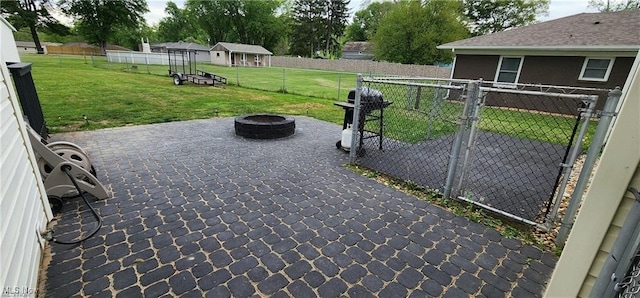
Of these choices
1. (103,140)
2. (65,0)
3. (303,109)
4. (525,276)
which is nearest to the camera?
(525,276)

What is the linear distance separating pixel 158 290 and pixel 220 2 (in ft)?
179

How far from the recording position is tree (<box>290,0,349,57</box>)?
154 ft

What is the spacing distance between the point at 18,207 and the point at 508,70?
46.8 ft

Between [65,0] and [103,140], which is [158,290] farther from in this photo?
[65,0]

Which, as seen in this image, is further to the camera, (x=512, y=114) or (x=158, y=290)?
(x=512, y=114)

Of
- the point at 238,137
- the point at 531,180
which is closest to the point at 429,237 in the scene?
the point at 531,180

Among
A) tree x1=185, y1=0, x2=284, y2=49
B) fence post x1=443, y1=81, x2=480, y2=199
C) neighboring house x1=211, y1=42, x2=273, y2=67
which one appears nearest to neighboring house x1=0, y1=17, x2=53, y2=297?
fence post x1=443, y1=81, x2=480, y2=199

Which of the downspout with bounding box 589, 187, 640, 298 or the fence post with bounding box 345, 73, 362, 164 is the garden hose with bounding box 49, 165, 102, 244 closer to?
the fence post with bounding box 345, 73, 362, 164

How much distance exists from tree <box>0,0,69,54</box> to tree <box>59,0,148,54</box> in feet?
6.62

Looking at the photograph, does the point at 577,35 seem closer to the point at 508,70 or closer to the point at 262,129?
the point at 508,70

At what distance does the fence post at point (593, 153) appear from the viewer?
2.31 m

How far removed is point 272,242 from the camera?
2.56m

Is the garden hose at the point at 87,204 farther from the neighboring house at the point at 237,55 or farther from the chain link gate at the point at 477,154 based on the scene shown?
the neighboring house at the point at 237,55

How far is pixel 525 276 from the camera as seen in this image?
2.27m
